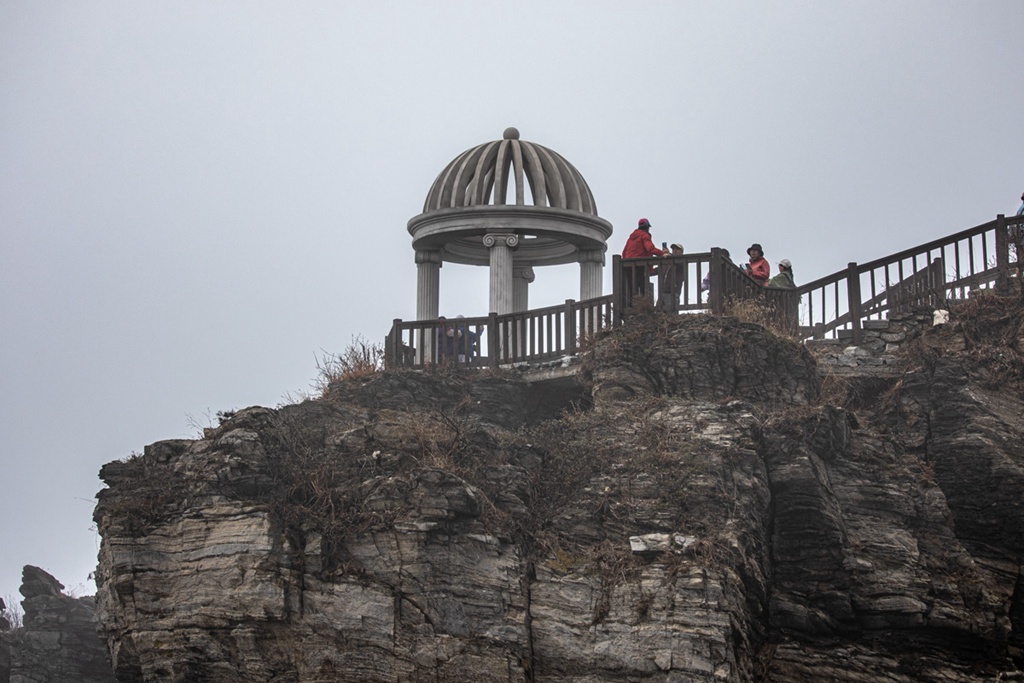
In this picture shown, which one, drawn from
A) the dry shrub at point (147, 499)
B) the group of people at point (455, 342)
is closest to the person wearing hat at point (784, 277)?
the group of people at point (455, 342)

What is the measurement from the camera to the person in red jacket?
3200cm

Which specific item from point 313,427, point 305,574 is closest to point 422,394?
point 313,427

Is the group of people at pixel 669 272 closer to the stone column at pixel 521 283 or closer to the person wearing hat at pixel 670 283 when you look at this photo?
the person wearing hat at pixel 670 283

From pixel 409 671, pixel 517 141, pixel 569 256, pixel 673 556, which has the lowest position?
pixel 409 671

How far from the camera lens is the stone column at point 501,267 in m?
33.7

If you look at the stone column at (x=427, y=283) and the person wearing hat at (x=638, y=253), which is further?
the stone column at (x=427, y=283)

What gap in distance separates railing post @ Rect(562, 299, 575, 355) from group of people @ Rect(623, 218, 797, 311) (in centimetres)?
140

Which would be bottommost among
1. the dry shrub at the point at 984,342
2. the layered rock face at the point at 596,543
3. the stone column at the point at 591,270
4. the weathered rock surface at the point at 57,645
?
the weathered rock surface at the point at 57,645

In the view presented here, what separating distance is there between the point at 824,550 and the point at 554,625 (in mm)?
4351

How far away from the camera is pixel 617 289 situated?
30.9 meters

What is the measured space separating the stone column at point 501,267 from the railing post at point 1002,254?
8962 millimetres

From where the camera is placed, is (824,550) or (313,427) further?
(313,427)

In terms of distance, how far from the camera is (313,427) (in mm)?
29375

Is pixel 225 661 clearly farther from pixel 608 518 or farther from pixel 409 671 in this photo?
pixel 608 518
